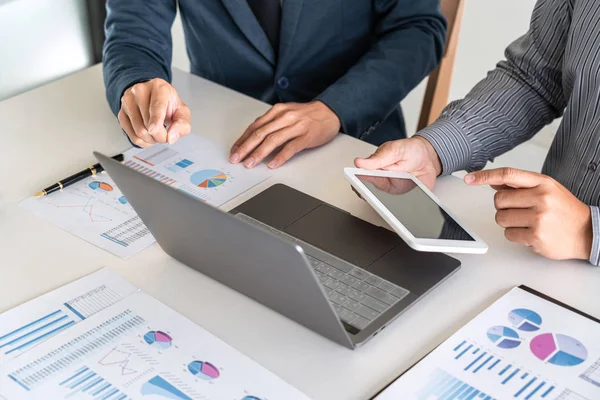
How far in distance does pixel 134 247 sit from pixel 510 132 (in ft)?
2.14

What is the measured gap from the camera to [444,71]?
1.61 metres

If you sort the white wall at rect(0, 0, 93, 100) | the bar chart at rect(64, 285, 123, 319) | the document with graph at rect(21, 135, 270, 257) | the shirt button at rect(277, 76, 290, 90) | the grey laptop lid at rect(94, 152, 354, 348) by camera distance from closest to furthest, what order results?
the grey laptop lid at rect(94, 152, 354, 348) → the bar chart at rect(64, 285, 123, 319) → the document with graph at rect(21, 135, 270, 257) → the shirt button at rect(277, 76, 290, 90) → the white wall at rect(0, 0, 93, 100)

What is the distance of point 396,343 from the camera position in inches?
31.4

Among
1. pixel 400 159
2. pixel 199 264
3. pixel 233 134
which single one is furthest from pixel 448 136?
pixel 199 264

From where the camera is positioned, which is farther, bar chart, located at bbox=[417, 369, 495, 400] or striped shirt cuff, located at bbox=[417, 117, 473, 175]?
striped shirt cuff, located at bbox=[417, 117, 473, 175]

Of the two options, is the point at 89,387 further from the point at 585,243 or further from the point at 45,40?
the point at 45,40

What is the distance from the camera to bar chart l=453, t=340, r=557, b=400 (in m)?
0.73

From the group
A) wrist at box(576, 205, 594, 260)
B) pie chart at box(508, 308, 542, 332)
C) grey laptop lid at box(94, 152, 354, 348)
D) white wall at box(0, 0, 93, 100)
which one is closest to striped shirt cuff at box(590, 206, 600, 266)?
wrist at box(576, 205, 594, 260)

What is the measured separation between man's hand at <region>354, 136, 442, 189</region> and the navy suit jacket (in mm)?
205

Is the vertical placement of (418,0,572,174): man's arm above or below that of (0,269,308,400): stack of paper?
above

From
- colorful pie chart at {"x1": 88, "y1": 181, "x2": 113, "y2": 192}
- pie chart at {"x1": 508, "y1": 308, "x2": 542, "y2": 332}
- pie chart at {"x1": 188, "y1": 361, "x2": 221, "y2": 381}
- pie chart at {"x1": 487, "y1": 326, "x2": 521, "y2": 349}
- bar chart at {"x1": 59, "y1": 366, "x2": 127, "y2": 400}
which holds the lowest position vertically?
bar chart at {"x1": 59, "y1": 366, "x2": 127, "y2": 400}

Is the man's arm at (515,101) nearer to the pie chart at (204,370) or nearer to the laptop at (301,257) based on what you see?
the laptop at (301,257)

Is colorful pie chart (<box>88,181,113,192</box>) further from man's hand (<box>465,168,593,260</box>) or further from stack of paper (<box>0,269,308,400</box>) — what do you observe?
man's hand (<box>465,168,593,260</box>)

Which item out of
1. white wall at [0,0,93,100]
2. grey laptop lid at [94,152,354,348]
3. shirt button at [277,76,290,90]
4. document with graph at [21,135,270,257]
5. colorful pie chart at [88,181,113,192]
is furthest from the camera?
white wall at [0,0,93,100]
